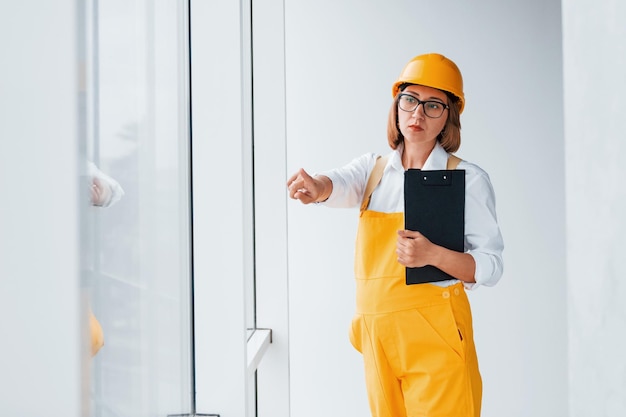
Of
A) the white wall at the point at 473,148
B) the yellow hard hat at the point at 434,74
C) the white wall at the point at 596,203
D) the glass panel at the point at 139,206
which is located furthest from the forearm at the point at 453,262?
the white wall at the point at 596,203

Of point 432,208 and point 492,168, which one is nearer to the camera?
point 432,208

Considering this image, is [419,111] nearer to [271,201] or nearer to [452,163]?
[452,163]

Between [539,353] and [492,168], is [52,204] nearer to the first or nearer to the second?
[492,168]

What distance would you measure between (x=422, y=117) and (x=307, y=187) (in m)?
0.31

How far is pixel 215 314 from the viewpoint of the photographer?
1251 millimetres

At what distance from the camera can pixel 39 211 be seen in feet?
1.46

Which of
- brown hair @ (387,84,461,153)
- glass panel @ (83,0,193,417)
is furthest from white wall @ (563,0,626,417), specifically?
brown hair @ (387,84,461,153)

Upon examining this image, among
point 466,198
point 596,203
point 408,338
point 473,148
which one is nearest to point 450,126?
point 466,198

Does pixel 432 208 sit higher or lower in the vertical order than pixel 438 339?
higher

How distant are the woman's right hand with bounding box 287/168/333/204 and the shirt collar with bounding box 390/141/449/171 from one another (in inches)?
6.8

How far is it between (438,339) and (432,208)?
29cm

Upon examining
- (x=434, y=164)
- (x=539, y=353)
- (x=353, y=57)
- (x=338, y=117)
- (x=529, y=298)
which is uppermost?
(x=353, y=57)

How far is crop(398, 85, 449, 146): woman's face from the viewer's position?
140 cm

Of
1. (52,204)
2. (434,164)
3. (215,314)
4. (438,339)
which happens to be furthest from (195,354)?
(52,204)
